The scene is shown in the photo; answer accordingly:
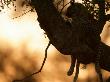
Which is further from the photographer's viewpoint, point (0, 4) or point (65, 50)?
point (0, 4)

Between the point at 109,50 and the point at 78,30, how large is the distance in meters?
0.47

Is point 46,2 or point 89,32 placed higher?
point 46,2

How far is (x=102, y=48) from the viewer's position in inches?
195

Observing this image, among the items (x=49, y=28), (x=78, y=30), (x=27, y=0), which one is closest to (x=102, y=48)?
(x=78, y=30)

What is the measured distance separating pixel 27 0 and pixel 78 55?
37.3 inches

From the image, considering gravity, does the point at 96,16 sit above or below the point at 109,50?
above

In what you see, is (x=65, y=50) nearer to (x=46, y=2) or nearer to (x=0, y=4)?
(x=46, y=2)

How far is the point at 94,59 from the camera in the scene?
4.91 meters

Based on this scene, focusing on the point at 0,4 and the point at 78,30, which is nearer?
the point at 78,30

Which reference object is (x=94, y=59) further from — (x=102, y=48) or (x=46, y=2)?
(x=46, y=2)

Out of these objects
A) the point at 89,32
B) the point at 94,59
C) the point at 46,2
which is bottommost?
the point at 94,59

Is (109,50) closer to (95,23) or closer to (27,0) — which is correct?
(95,23)

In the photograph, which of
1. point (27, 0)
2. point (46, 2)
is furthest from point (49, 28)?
point (27, 0)

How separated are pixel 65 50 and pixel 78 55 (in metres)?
0.18
